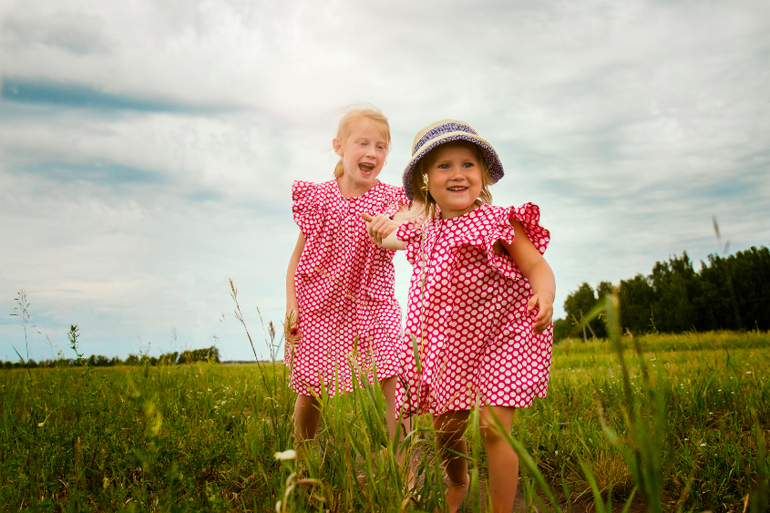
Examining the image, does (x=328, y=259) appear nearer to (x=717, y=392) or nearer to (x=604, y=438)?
(x=604, y=438)

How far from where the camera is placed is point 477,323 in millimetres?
2455

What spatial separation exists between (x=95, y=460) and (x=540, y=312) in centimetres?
212

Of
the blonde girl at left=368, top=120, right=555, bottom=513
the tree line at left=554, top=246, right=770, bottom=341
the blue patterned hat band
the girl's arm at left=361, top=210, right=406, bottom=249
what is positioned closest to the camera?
the blonde girl at left=368, top=120, right=555, bottom=513

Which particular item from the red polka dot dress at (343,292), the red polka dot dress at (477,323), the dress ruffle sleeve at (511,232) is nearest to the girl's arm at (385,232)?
the red polka dot dress at (343,292)

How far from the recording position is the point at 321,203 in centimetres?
377

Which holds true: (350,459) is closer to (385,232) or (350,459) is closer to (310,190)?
(385,232)

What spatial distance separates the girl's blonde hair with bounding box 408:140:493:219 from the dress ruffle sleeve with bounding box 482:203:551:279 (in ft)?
0.76

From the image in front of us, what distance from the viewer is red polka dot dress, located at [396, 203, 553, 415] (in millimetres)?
2365

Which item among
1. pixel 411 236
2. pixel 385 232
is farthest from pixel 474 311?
pixel 385 232

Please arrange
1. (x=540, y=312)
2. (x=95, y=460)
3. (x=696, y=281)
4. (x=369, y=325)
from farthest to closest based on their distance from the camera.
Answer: (x=696, y=281) → (x=369, y=325) → (x=95, y=460) → (x=540, y=312)

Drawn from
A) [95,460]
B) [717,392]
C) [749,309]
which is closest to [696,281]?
[749,309]

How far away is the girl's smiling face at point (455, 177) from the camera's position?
8.55ft

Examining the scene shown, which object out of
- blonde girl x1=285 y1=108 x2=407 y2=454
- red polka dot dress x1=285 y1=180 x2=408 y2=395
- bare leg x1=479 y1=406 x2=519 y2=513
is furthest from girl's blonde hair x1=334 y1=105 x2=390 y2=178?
bare leg x1=479 y1=406 x2=519 y2=513

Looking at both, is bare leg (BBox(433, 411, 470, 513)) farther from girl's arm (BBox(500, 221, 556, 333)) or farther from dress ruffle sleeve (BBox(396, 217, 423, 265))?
dress ruffle sleeve (BBox(396, 217, 423, 265))
